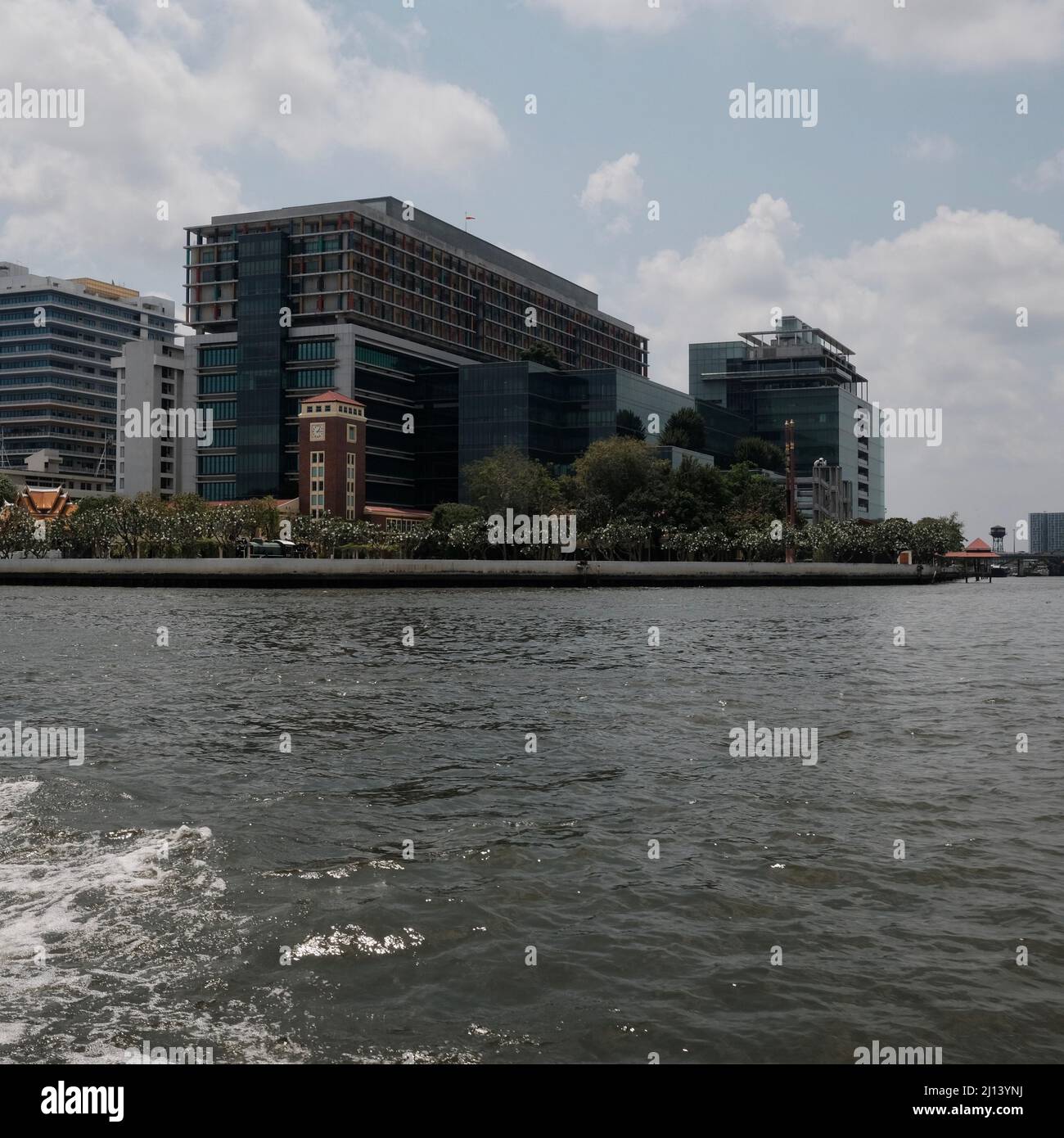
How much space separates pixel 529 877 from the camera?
37.9 ft

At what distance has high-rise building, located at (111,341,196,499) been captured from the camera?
17288cm

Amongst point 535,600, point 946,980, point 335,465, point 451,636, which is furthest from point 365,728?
point 335,465

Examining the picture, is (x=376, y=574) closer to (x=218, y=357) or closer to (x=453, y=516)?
(x=453, y=516)

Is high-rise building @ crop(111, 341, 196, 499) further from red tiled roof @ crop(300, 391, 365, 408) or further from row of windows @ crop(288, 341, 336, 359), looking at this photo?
red tiled roof @ crop(300, 391, 365, 408)

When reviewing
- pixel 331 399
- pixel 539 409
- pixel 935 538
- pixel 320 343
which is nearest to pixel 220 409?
pixel 320 343

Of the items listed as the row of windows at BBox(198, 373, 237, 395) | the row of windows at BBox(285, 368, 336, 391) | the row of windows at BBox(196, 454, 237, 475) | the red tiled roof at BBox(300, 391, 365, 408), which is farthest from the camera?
the row of windows at BBox(198, 373, 237, 395)

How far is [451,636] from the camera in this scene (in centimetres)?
4562

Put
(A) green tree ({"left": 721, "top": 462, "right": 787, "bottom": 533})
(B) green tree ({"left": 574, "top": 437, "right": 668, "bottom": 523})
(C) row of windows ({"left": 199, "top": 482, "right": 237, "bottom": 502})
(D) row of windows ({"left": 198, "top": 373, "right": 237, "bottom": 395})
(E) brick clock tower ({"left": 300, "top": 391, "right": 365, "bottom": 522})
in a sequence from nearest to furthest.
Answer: (B) green tree ({"left": 574, "top": 437, "right": 668, "bottom": 523}) < (A) green tree ({"left": 721, "top": 462, "right": 787, "bottom": 533}) < (E) brick clock tower ({"left": 300, "top": 391, "right": 365, "bottom": 522}) < (C) row of windows ({"left": 199, "top": 482, "right": 237, "bottom": 502}) < (D) row of windows ({"left": 198, "top": 373, "right": 237, "bottom": 395})

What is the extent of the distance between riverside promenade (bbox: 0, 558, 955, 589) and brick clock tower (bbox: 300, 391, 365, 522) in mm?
42064

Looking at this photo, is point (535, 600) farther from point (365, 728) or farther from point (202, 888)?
point (202, 888)

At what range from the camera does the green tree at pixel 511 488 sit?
13338cm

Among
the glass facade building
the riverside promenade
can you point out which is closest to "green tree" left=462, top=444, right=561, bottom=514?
the riverside promenade

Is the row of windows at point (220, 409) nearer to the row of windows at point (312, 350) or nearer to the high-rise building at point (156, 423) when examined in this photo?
the high-rise building at point (156, 423)
